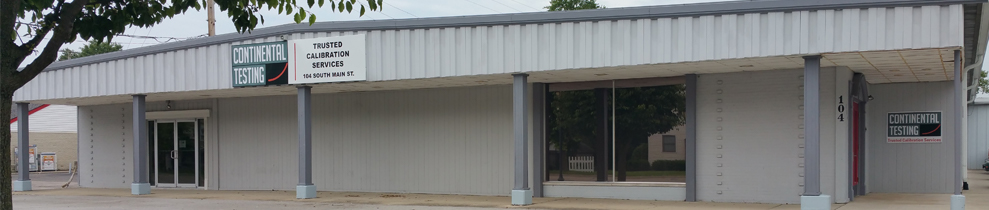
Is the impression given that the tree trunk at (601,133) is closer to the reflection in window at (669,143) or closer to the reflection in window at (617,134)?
the reflection in window at (617,134)

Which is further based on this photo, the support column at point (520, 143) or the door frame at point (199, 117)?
the door frame at point (199, 117)

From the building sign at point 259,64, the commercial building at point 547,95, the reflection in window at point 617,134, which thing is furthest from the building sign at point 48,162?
the reflection in window at point 617,134

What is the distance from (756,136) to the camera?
14008 mm

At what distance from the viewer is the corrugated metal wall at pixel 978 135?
2895 cm

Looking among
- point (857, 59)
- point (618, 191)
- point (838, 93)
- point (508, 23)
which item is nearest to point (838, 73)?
point (838, 93)

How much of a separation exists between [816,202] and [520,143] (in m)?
4.60

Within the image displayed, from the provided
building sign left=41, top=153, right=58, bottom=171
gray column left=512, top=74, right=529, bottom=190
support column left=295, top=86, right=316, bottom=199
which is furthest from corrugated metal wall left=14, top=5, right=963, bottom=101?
building sign left=41, top=153, right=58, bottom=171

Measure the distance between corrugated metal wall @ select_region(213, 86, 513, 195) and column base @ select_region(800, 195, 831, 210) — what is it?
19.0 feet

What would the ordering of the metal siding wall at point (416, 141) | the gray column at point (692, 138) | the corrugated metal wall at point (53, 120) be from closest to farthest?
the gray column at point (692, 138) < the metal siding wall at point (416, 141) < the corrugated metal wall at point (53, 120)

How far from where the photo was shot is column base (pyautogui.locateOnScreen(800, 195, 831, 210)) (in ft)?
39.0

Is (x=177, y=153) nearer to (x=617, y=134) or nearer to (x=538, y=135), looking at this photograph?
(x=538, y=135)

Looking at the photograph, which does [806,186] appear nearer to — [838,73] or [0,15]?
[838,73]

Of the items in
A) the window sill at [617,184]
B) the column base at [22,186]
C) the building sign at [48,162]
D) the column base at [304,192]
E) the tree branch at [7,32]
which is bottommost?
the building sign at [48,162]

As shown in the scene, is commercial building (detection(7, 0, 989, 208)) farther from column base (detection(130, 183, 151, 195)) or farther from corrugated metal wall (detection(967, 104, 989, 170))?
corrugated metal wall (detection(967, 104, 989, 170))
